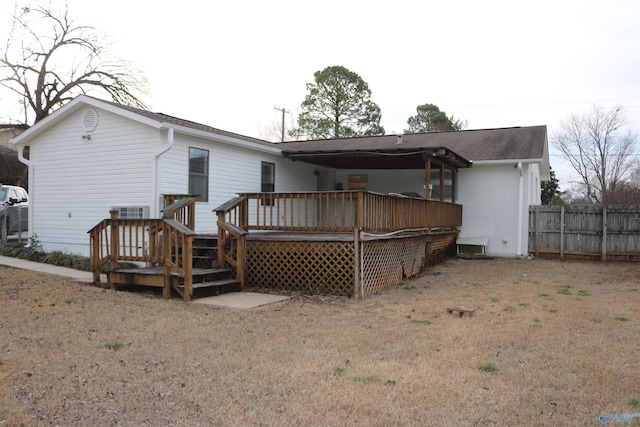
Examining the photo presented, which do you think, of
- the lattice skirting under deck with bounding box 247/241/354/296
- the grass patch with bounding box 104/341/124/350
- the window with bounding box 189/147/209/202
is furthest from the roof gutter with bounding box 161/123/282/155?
the grass patch with bounding box 104/341/124/350

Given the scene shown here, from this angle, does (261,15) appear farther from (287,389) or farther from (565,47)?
(287,389)

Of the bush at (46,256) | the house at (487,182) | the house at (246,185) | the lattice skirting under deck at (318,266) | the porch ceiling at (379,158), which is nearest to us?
the lattice skirting under deck at (318,266)

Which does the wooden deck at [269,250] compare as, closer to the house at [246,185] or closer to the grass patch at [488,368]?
the house at [246,185]

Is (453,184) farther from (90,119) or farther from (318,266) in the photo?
(90,119)

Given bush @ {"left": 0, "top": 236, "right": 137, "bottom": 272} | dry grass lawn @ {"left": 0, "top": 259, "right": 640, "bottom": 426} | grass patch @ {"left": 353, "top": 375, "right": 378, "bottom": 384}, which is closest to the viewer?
dry grass lawn @ {"left": 0, "top": 259, "right": 640, "bottom": 426}

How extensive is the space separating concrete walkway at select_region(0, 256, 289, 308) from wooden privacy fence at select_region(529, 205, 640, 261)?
9857 mm

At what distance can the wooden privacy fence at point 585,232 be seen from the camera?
14.6 meters

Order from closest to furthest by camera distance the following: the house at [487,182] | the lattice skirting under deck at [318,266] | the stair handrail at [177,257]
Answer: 1. the stair handrail at [177,257]
2. the lattice skirting under deck at [318,266]
3. the house at [487,182]

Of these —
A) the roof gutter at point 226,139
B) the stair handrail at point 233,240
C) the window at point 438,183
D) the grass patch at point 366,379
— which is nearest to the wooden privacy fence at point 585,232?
the window at point 438,183

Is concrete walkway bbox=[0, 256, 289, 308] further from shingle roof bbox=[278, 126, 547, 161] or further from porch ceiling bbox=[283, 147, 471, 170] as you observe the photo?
shingle roof bbox=[278, 126, 547, 161]

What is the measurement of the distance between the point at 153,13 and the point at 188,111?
20.7 metres

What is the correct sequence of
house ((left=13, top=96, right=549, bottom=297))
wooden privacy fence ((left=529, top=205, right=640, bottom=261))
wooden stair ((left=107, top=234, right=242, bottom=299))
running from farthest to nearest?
wooden privacy fence ((left=529, top=205, right=640, bottom=261))
house ((left=13, top=96, right=549, bottom=297))
wooden stair ((left=107, top=234, right=242, bottom=299))

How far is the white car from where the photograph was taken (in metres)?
14.3

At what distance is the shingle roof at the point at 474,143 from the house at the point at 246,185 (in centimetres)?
10
